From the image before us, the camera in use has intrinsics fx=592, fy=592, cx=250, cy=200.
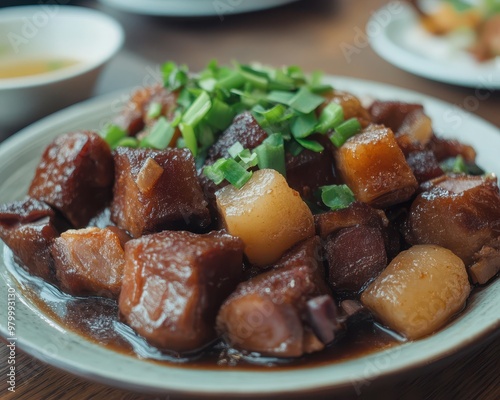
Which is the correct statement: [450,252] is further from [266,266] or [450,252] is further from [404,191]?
[266,266]

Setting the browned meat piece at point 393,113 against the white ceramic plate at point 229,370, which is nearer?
the white ceramic plate at point 229,370

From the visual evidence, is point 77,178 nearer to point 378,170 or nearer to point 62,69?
point 378,170

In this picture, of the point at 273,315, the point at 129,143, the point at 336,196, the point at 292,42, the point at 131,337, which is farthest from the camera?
the point at 292,42

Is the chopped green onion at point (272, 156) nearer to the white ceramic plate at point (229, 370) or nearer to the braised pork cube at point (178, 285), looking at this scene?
the braised pork cube at point (178, 285)

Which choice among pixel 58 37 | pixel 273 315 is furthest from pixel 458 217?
pixel 58 37

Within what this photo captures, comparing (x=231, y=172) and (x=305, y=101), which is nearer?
(x=231, y=172)

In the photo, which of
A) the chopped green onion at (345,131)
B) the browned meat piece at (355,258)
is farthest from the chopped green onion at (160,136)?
the browned meat piece at (355,258)

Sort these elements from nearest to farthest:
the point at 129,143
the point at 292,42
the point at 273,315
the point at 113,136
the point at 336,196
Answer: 1. the point at 273,315
2. the point at 336,196
3. the point at 129,143
4. the point at 113,136
5. the point at 292,42
